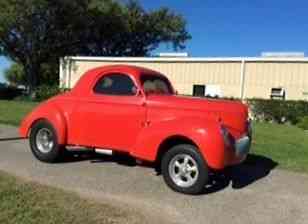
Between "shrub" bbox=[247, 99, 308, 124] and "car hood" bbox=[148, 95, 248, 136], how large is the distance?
13.2 meters

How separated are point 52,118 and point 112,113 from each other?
4.39 ft

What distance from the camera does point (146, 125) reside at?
6.74 m

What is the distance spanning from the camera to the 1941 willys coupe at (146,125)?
19.8ft

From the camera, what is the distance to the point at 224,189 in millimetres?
6438

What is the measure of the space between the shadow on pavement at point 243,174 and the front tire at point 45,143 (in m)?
2.87

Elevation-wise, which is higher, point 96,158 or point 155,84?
point 155,84

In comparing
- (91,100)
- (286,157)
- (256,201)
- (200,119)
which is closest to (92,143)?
(91,100)

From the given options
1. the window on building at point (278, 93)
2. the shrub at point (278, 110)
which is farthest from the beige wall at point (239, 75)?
the shrub at point (278, 110)

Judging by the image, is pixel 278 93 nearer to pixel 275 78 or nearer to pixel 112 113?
pixel 275 78

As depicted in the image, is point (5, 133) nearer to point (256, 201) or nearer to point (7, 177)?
point (7, 177)

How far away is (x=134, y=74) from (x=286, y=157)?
421 centimetres

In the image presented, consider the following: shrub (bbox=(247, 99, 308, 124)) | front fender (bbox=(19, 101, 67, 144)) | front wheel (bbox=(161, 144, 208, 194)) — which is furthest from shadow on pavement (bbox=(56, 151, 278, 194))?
shrub (bbox=(247, 99, 308, 124))

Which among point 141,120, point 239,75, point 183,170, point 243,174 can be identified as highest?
point 239,75

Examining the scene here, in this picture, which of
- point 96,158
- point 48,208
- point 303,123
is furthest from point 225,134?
point 303,123
